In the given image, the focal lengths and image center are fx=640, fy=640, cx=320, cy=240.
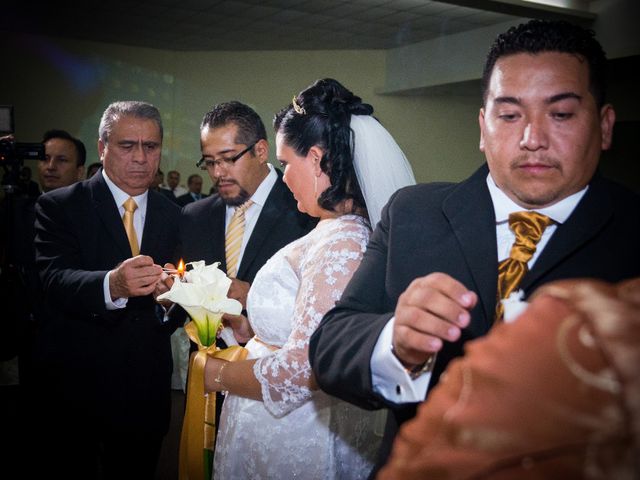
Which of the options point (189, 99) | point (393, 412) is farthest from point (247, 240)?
point (189, 99)

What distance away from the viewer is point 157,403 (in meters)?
2.92

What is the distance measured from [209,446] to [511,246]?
1.35m

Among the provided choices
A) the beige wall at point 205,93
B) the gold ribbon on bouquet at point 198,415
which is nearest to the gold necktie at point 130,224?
the gold ribbon on bouquet at point 198,415

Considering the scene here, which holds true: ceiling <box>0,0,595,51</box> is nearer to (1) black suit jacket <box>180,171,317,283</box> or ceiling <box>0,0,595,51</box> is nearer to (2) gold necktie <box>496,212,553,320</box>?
(1) black suit jacket <box>180,171,317,283</box>

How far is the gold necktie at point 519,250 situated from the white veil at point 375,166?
2.51ft

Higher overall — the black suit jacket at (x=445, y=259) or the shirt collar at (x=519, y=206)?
the shirt collar at (x=519, y=206)

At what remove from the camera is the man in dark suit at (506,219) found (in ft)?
3.56

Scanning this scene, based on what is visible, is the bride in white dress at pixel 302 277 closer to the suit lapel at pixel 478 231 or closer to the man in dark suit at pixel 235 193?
the suit lapel at pixel 478 231

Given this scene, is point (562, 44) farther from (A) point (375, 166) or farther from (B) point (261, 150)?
(B) point (261, 150)

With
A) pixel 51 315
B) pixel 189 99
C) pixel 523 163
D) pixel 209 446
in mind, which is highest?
pixel 189 99

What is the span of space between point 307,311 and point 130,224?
4.84 feet

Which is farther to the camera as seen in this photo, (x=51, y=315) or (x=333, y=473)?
(x=51, y=315)

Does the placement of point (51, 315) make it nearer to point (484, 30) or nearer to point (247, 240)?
point (247, 240)

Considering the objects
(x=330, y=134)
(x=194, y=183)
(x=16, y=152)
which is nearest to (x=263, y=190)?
(x=330, y=134)
